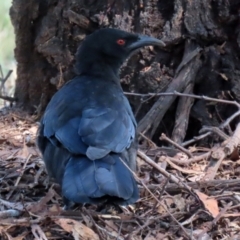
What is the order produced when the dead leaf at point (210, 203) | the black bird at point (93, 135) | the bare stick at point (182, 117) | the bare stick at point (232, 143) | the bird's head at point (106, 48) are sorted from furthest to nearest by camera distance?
the bare stick at point (182, 117) < the bird's head at point (106, 48) < the bare stick at point (232, 143) < the dead leaf at point (210, 203) < the black bird at point (93, 135)

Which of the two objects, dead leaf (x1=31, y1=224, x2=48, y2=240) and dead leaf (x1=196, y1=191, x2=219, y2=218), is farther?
dead leaf (x1=196, y1=191, x2=219, y2=218)

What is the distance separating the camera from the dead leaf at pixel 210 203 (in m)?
4.50

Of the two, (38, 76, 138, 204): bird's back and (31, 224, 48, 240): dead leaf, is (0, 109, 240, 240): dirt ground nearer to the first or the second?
(31, 224, 48, 240): dead leaf

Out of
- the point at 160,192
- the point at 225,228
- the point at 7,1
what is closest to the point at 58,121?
the point at 160,192

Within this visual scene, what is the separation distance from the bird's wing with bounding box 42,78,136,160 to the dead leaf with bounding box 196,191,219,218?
0.62 metres

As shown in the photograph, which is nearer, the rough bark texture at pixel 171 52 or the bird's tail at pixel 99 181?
the bird's tail at pixel 99 181

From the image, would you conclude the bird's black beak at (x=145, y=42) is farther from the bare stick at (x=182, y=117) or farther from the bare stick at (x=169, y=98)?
the bare stick at (x=182, y=117)

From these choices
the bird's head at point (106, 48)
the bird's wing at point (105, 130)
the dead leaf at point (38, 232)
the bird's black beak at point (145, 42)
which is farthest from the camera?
the bird's head at point (106, 48)

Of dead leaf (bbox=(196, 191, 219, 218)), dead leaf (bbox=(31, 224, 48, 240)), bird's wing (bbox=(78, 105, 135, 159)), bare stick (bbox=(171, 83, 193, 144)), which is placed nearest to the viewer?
dead leaf (bbox=(31, 224, 48, 240))

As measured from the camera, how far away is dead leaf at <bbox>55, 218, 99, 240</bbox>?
4.26m

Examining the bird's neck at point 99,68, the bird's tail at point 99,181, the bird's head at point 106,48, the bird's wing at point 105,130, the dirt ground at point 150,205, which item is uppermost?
the bird's head at point 106,48

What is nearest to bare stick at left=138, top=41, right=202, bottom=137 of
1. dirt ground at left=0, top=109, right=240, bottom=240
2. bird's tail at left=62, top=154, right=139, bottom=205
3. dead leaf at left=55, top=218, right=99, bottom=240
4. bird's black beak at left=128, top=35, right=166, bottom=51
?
bird's black beak at left=128, top=35, right=166, bottom=51

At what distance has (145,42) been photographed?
6.03m

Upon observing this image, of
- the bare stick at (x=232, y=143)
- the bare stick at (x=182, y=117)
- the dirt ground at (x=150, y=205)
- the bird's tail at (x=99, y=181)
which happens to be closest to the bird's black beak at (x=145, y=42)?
the bare stick at (x=182, y=117)
